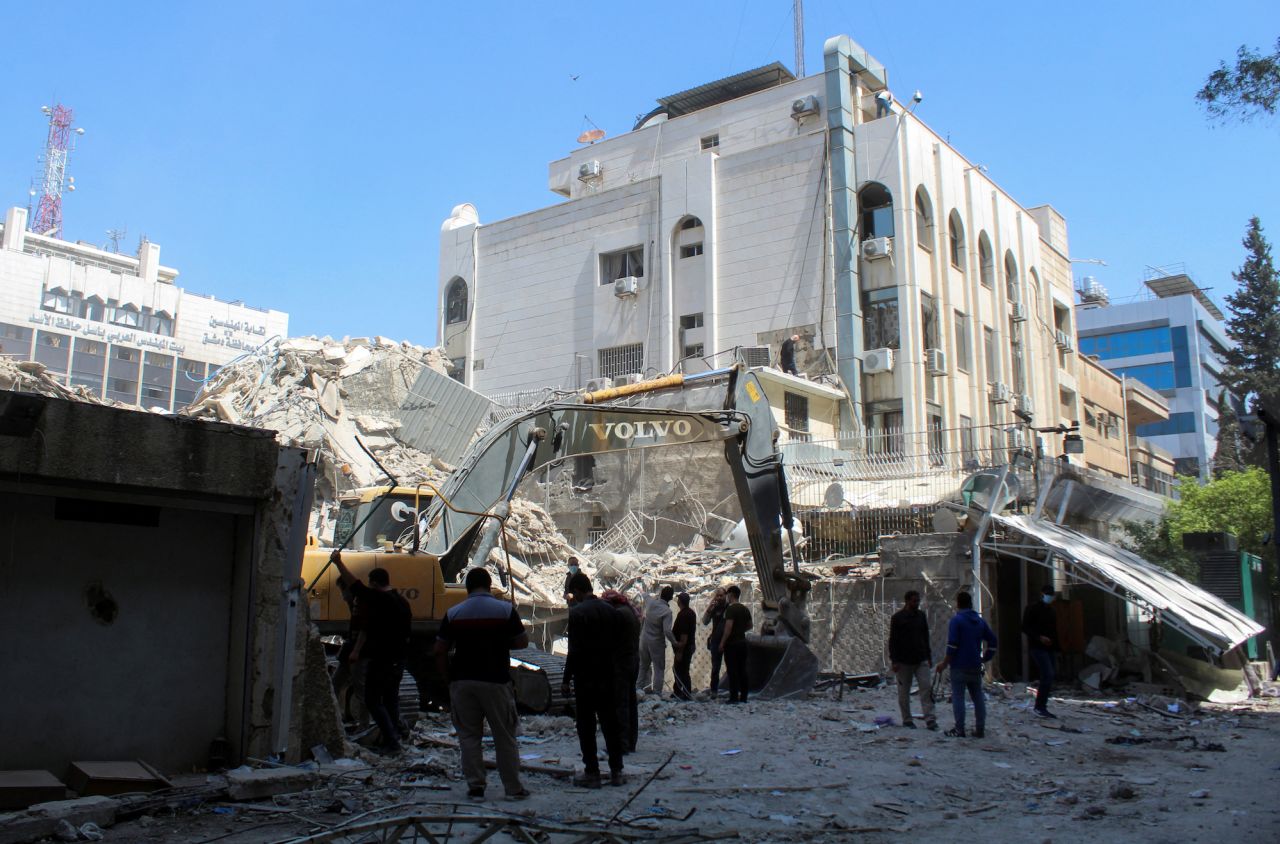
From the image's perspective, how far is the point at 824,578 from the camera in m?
18.2

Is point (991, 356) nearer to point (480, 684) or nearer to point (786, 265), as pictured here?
point (786, 265)

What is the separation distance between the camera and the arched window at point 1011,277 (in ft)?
128

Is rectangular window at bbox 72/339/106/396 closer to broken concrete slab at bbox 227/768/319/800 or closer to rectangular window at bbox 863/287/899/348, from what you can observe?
rectangular window at bbox 863/287/899/348

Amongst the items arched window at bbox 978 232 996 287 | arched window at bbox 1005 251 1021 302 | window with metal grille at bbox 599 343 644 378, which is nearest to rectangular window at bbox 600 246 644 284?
window with metal grille at bbox 599 343 644 378

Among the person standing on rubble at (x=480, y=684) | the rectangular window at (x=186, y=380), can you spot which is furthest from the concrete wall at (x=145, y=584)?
the rectangular window at (x=186, y=380)

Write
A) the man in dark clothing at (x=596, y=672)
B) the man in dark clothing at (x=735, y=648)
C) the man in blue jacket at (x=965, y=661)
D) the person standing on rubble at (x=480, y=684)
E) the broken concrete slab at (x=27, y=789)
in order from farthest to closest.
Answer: the man in dark clothing at (x=735, y=648) → the man in blue jacket at (x=965, y=661) → the man in dark clothing at (x=596, y=672) → the person standing on rubble at (x=480, y=684) → the broken concrete slab at (x=27, y=789)

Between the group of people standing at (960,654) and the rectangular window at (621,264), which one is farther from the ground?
the rectangular window at (621,264)

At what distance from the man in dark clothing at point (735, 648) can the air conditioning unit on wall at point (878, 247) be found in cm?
2083

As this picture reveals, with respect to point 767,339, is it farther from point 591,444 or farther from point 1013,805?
point 1013,805

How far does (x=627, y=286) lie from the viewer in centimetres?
3600

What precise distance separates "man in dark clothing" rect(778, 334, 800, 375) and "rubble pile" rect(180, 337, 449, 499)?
10.4 meters

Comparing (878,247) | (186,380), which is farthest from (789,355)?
(186,380)

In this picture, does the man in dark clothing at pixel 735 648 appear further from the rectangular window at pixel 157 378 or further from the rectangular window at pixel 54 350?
the rectangular window at pixel 157 378

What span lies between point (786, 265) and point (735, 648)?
21835 mm
